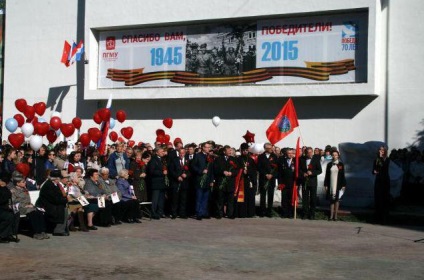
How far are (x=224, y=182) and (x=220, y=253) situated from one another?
6.67 metres

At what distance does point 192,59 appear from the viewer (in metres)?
29.3

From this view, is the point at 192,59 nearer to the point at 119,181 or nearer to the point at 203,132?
the point at 203,132

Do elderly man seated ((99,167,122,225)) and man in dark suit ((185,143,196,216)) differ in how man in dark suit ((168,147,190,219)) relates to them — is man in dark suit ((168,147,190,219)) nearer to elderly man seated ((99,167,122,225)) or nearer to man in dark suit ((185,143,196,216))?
man in dark suit ((185,143,196,216))

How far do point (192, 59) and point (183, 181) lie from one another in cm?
1078

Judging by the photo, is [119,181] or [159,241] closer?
[159,241]

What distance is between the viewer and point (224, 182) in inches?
768

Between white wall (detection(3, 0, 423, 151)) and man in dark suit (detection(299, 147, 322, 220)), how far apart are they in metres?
6.94

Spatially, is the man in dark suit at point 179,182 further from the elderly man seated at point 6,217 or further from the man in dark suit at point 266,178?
the elderly man seated at point 6,217

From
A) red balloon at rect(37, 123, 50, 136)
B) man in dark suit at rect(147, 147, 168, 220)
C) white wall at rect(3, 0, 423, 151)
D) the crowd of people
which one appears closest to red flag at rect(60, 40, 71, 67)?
white wall at rect(3, 0, 423, 151)

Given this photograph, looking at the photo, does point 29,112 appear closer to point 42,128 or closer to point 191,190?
point 42,128

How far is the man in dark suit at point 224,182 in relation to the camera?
19500 millimetres

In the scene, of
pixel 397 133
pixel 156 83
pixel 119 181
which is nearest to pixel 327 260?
pixel 119 181

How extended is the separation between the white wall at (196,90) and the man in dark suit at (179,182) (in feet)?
29.0

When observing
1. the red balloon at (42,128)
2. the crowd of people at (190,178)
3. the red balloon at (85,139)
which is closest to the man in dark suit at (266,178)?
the crowd of people at (190,178)
